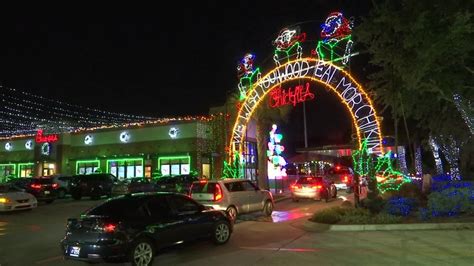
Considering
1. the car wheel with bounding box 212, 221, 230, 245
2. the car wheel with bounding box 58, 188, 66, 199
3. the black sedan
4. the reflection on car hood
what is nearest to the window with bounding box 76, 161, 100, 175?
the car wheel with bounding box 58, 188, 66, 199

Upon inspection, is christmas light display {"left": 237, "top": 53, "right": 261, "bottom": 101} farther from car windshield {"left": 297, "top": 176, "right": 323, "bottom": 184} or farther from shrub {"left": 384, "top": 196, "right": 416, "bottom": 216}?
shrub {"left": 384, "top": 196, "right": 416, "bottom": 216}

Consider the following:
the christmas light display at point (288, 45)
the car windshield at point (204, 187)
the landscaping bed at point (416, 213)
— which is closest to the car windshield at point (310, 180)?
the christmas light display at point (288, 45)

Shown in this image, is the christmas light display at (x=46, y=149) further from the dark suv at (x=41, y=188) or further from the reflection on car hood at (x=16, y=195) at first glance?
the reflection on car hood at (x=16, y=195)

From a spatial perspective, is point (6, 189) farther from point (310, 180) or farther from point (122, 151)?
point (122, 151)

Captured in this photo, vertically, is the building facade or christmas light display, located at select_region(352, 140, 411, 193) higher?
the building facade

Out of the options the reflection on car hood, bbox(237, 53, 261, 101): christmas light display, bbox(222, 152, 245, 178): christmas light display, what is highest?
bbox(237, 53, 261, 101): christmas light display

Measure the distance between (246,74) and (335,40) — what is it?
7805mm

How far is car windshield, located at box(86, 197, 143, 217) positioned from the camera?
10.1 meters

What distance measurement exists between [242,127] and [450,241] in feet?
70.0

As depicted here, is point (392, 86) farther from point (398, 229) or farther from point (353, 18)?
point (398, 229)

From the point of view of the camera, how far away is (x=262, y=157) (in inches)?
1275

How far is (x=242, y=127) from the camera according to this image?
32219mm

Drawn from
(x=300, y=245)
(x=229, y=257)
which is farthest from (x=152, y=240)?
(x=300, y=245)

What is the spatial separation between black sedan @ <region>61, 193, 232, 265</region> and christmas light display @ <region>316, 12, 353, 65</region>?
16.5m
